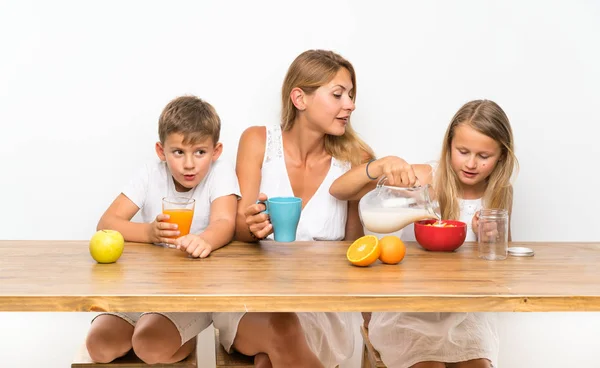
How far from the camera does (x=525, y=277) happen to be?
5.45ft

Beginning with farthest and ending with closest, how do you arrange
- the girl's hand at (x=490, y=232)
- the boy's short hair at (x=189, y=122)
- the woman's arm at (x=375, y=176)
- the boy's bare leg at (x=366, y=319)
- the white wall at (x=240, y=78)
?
1. the white wall at (x=240, y=78)
2. the boy's bare leg at (x=366, y=319)
3. the boy's short hair at (x=189, y=122)
4. the woman's arm at (x=375, y=176)
5. the girl's hand at (x=490, y=232)

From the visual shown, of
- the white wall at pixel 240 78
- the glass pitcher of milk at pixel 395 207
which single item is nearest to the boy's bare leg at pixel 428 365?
the glass pitcher of milk at pixel 395 207

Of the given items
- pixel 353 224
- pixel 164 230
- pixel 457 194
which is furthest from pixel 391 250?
pixel 353 224

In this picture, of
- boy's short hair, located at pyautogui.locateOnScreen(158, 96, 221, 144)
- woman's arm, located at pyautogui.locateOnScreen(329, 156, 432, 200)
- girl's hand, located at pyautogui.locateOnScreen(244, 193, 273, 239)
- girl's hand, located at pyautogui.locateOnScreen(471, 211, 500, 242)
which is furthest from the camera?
boy's short hair, located at pyautogui.locateOnScreen(158, 96, 221, 144)

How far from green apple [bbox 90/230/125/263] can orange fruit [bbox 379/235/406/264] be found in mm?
624

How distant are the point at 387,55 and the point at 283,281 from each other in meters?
1.62

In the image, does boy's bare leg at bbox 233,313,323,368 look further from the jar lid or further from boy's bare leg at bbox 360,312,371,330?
the jar lid

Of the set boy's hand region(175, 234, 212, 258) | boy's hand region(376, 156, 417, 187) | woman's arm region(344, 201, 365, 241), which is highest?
boy's hand region(376, 156, 417, 187)

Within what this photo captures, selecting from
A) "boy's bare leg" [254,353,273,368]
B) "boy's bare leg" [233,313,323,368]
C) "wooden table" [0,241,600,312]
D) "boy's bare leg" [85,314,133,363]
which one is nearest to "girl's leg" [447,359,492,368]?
"wooden table" [0,241,600,312]

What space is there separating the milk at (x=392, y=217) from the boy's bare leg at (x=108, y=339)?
0.72 meters

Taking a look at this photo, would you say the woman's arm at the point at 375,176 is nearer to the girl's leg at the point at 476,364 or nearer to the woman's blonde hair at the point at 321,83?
the woman's blonde hair at the point at 321,83

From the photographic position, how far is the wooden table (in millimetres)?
1469

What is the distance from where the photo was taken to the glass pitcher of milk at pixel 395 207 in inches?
77.4

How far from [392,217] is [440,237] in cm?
14
